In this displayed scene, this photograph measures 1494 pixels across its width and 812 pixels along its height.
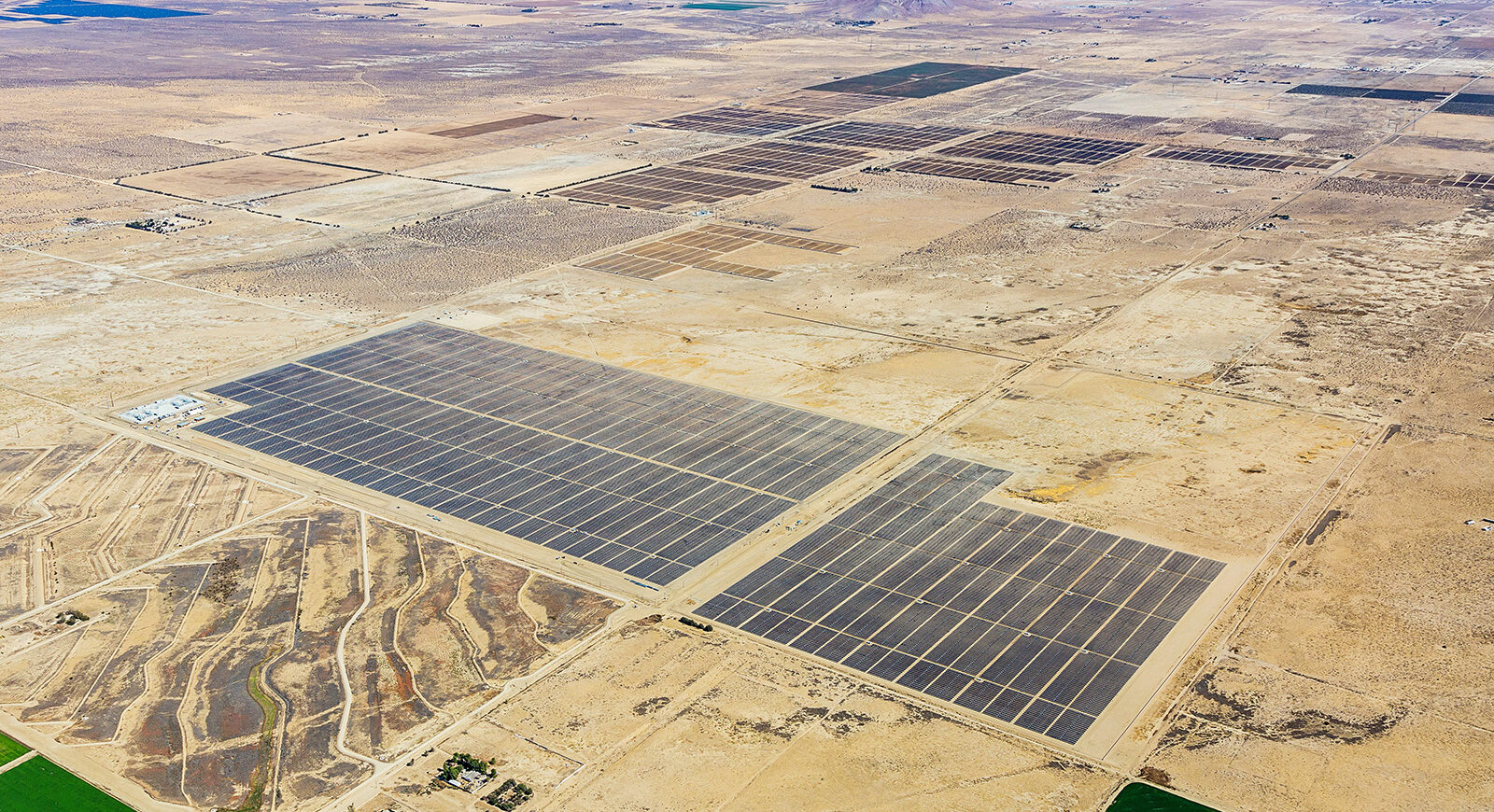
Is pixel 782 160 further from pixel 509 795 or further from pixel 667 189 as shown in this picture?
pixel 509 795

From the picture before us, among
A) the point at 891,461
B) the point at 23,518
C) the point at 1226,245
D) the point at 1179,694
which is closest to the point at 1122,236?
the point at 1226,245

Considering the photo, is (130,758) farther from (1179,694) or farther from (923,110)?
(923,110)

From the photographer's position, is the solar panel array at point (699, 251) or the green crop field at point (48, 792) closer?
the green crop field at point (48, 792)

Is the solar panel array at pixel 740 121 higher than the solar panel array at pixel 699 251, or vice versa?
the solar panel array at pixel 740 121

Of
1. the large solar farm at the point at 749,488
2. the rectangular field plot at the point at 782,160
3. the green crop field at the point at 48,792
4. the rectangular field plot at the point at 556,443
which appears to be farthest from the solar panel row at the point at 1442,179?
the green crop field at the point at 48,792

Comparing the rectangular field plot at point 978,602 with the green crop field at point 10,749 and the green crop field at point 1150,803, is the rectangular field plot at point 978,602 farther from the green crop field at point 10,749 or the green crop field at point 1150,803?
the green crop field at point 10,749

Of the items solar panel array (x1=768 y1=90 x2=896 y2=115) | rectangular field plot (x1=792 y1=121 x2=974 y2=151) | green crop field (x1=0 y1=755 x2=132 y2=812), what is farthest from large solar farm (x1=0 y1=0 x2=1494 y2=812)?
solar panel array (x1=768 y1=90 x2=896 y2=115)

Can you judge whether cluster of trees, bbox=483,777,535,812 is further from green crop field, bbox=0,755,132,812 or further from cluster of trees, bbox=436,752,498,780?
green crop field, bbox=0,755,132,812
